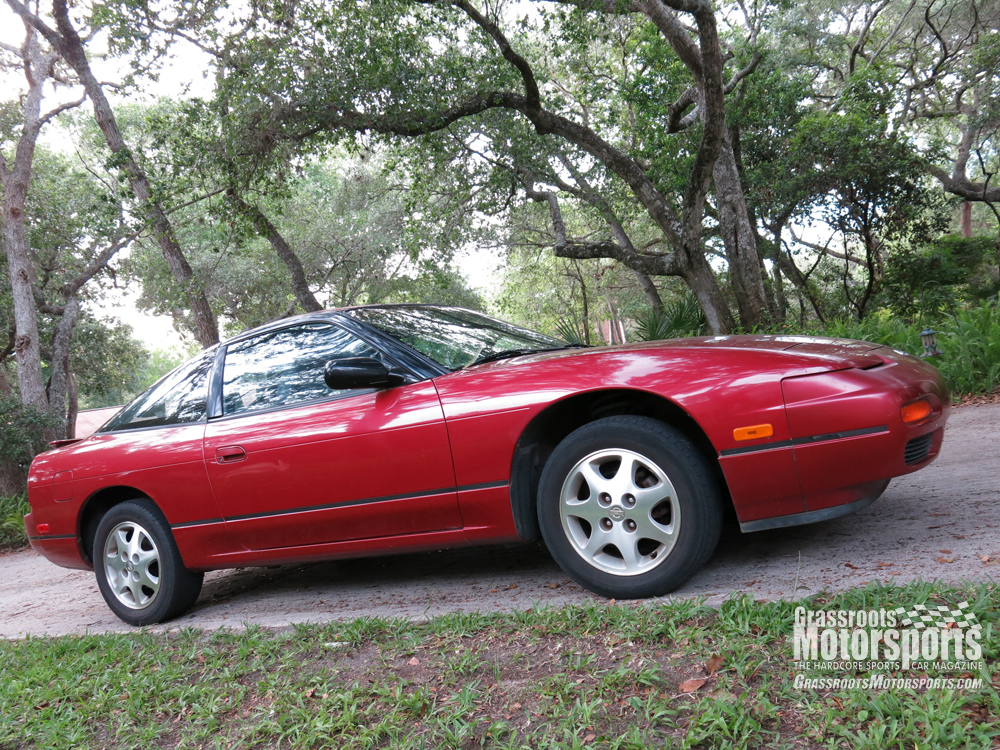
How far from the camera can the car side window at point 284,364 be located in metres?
3.75

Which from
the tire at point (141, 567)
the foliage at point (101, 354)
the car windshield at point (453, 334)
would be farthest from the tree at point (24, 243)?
the car windshield at point (453, 334)

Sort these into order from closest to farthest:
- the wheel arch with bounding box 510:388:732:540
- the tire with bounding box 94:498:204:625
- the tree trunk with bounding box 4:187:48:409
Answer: the wheel arch with bounding box 510:388:732:540 → the tire with bounding box 94:498:204:625 → the tree trunk with bounding box 4:187:48:409

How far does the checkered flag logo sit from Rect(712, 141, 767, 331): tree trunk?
8.38 meters

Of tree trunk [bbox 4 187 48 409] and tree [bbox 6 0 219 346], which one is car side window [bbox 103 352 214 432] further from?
tree trunk [bbox 4 187 48 409]

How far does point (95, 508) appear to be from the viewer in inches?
174

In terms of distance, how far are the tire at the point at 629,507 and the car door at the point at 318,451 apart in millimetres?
540

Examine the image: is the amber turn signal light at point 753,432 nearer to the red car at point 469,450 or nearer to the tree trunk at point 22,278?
the red car at point 469,450

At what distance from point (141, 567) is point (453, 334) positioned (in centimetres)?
224

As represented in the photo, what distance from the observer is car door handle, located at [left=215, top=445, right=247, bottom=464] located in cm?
372

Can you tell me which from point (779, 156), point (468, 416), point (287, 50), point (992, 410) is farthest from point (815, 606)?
point (779, 156)

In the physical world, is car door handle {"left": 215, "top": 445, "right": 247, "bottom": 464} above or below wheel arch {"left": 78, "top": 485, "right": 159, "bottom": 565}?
above

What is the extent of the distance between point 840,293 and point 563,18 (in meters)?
8.48

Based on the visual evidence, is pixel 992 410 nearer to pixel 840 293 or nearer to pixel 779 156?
pixel 779 156

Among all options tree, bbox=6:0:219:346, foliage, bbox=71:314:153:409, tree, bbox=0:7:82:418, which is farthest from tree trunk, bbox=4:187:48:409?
foliage, bbox=71:314:153:409
